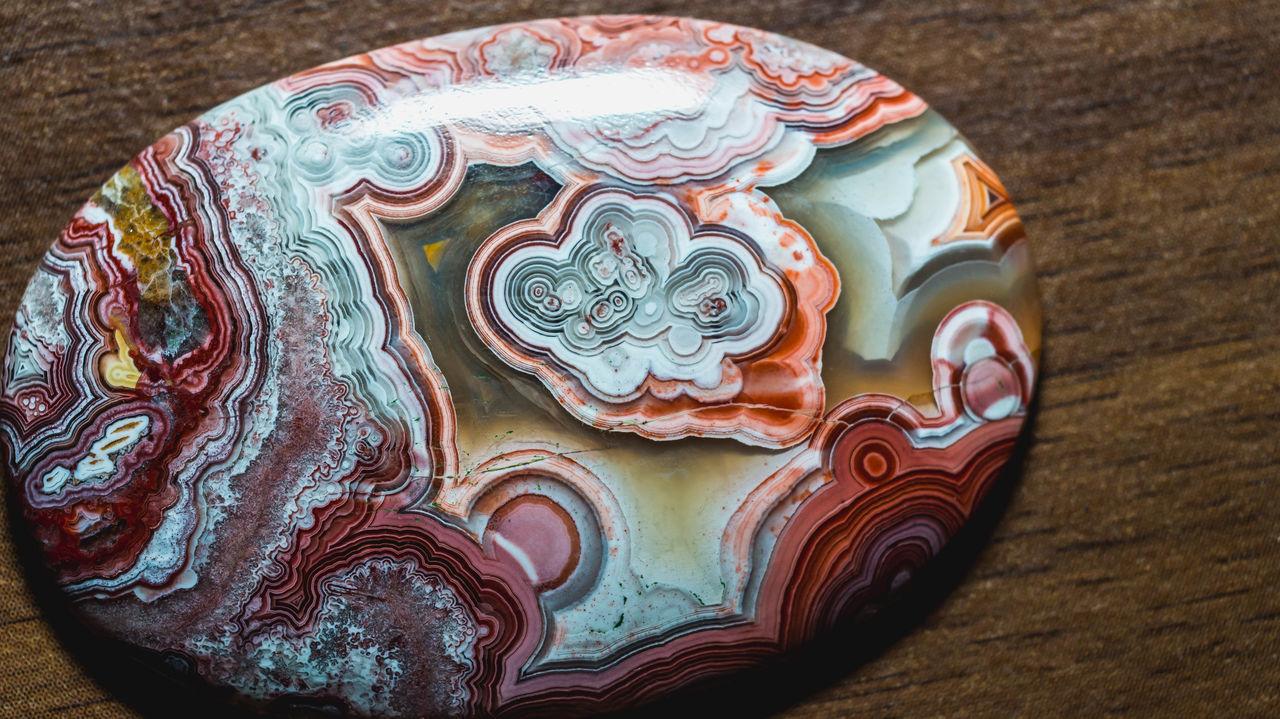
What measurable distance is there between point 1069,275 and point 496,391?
65 cm

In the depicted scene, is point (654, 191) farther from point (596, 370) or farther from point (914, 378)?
point (914, 378)

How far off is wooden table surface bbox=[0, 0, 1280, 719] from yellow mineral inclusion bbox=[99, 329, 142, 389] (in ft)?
0.85

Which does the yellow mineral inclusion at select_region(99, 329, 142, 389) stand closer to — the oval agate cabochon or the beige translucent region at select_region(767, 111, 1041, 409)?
the oval agate cabochon

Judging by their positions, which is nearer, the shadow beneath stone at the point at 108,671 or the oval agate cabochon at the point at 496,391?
the oval agate cabochon at the point at 496,391

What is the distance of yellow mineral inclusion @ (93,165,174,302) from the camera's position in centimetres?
76

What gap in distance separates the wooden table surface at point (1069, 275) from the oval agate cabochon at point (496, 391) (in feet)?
0.55

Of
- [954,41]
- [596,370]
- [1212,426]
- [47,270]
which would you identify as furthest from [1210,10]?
[47,270]

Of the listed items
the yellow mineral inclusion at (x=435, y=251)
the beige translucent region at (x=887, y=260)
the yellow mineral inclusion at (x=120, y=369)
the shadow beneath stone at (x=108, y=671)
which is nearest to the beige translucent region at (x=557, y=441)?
the yellow mineral inclusion at (x=435, y=251)

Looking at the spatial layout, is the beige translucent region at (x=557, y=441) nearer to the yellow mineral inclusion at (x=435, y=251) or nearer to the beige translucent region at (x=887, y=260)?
the yellow mineral inclusion at (x=435, y=251)

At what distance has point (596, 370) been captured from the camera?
76 cm

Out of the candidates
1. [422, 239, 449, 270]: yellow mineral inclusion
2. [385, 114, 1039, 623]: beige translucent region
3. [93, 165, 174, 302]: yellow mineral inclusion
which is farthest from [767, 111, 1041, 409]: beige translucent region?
[93, 165, 174, 302]: yellow mineral inclusion

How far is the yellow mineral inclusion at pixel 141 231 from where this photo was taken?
30.0 inches

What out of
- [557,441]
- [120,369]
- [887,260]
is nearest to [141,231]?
[120,369]

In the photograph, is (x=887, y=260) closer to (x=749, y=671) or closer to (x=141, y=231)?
(x=749, y=671)
